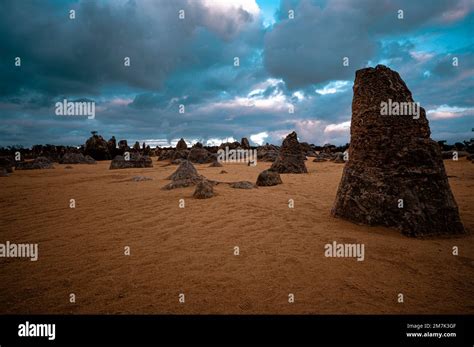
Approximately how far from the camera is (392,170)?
5.84 metres

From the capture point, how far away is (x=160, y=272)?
3.77 meters

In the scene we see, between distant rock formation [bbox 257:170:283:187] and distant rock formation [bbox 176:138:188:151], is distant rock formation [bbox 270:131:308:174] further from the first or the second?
distant rock formation [bbox 176:138:188:151]

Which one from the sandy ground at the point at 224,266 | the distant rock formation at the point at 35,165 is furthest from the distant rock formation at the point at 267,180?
the distant rock formation at the point at 35,165

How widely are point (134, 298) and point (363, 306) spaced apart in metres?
2.59

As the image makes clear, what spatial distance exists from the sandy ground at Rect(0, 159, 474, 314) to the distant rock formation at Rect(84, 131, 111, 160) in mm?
32483

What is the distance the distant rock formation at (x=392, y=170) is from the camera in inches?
210

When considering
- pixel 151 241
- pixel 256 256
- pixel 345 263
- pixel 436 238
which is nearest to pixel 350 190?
pixel 436 238

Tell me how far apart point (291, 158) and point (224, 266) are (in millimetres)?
14660

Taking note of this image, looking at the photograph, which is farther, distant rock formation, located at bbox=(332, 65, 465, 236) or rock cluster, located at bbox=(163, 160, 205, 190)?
rock cluster, located at bbox=(163, 160, 205, 190)

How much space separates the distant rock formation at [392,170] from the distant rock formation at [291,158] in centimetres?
1080

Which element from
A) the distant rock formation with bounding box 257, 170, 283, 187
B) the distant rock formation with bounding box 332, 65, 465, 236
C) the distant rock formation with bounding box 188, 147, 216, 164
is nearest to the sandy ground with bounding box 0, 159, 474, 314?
the distant rock formation with bounding box 332, 65, 465, 236

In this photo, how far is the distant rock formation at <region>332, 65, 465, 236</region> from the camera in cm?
534

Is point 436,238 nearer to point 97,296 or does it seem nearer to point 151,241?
point 151,241

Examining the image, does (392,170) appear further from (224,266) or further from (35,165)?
(35,165)
